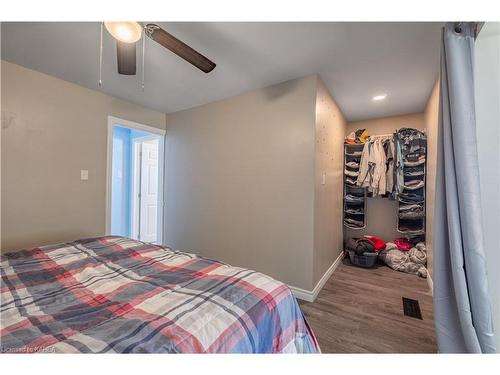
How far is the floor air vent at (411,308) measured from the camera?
1.81 m

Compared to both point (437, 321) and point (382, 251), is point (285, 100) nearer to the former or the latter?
point (437, 321)

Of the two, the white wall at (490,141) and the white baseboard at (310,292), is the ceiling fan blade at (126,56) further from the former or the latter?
the white baseboard at (310,292)

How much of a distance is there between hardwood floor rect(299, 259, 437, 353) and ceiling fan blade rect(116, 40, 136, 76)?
2.29m

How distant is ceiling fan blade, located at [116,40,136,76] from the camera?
1.25 meters

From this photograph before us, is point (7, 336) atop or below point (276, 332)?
atop

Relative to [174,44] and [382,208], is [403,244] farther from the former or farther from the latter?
[174,44]

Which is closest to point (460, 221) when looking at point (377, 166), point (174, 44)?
point (174, 44)

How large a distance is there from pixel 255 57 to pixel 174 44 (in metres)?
0.78

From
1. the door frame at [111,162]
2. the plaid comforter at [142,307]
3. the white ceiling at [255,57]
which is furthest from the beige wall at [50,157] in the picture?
the plaid comforter at [142,307]

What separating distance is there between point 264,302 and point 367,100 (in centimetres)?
272
